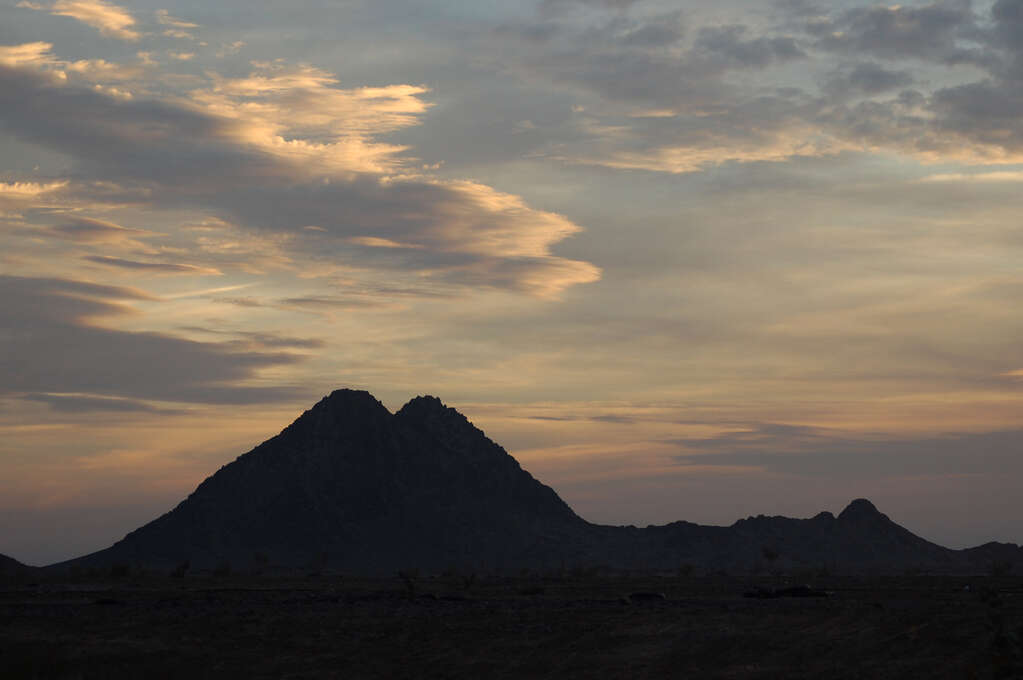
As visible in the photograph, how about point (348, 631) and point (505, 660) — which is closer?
point (505, 660)

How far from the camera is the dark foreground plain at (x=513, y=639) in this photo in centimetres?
4197

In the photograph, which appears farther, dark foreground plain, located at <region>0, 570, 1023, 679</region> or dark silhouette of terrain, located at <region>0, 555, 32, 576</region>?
dark silhouette of terrain, located at <region>0, 555, 32, 576</region>

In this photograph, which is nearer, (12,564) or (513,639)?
(513,639)

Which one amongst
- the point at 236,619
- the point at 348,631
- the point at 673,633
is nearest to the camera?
the point at 673,633

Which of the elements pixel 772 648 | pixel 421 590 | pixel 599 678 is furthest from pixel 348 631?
pixel 421 590

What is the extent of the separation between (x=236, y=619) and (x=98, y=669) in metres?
13.8

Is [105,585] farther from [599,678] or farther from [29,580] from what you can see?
[599,678]

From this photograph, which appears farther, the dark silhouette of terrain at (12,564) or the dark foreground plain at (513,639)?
the dark silhouette of terrain at (12,564)

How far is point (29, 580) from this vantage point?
343 ft

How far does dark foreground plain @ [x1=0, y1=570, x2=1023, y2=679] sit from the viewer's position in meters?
42.0

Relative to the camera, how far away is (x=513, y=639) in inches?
1943

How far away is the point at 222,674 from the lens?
144 feet

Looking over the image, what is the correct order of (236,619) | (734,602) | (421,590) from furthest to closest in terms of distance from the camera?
1. (421,590)
2. (734,602)
3. (236,619)

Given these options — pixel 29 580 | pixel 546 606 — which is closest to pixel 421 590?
pixel 546 606
